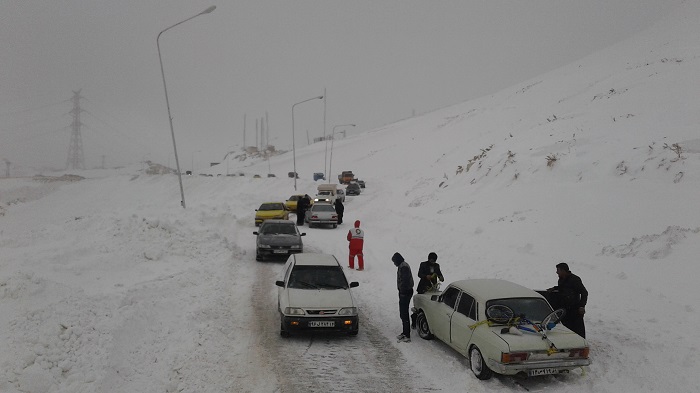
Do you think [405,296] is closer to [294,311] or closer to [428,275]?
[428,275]

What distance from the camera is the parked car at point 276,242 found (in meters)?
17.7

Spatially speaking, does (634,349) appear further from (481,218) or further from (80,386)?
(481,218)

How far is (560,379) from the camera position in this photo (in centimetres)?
768

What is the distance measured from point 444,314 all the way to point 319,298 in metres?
2.75

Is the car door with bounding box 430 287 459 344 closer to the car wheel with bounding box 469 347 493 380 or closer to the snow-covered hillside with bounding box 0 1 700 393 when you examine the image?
the snow-covered hillside with bounding box 0 1 700 393

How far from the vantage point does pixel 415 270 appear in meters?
17.0

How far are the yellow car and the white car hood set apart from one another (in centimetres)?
1683

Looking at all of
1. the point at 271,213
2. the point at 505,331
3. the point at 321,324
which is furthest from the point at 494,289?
the point at 271,213

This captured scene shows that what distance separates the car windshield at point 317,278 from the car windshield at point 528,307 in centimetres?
394

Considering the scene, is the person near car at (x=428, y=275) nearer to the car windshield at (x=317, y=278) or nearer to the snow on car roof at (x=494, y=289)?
the snow on car roof at (x=494, y=289)

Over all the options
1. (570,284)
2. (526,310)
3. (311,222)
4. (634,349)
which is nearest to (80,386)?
(526,310)

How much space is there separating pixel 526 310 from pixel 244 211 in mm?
28878

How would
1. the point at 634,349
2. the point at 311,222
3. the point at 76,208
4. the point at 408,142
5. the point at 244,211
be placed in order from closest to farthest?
the point at 634,349 < the point at 311,222 < the point at 244,211 < the point at 76,208 < the point at 408,142

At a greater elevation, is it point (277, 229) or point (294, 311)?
point (277, 229)
